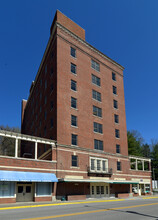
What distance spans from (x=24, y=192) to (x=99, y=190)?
45.6ft

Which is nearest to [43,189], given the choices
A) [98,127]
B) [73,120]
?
[73,120]

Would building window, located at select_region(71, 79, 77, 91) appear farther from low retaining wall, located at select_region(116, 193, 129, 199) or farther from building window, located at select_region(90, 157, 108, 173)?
low retaining wall, located at select_region(116, 193, 129, 199)

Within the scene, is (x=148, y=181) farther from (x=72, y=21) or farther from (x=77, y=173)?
(x=72, y=21)

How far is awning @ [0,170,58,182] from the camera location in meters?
27.4

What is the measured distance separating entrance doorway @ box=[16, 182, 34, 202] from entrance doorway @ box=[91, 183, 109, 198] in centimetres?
1110

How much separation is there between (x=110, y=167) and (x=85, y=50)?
2313 centimetres

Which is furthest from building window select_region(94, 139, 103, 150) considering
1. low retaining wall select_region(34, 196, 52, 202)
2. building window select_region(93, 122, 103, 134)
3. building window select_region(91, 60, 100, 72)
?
building window select_region(91, 60, 100, 72)

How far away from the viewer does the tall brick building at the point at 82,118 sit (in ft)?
117

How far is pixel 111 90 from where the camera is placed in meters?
48.4

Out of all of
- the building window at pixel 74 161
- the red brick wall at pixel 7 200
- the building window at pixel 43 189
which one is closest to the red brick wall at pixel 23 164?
the building window at pixel 43 189

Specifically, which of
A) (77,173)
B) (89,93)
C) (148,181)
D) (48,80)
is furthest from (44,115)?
(148,181)

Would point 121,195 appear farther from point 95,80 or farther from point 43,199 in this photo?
point 95,80

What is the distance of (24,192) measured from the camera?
3019 cm

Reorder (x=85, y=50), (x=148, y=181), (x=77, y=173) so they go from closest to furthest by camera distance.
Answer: (x=77, y=173) < (x=85, y=50) < (x=148, y=181)
